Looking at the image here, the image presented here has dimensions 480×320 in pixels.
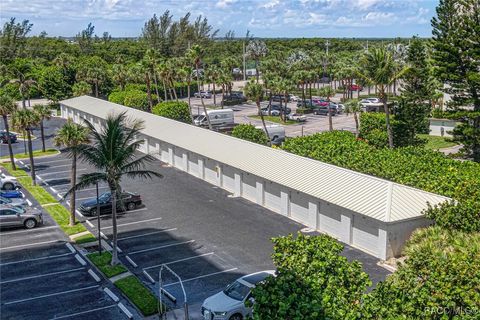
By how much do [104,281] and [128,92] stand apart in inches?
2578

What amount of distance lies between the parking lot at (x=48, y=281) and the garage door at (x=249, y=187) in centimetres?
1432

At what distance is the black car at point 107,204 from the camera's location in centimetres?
3881

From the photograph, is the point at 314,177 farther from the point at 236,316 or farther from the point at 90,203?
the point at 90,203

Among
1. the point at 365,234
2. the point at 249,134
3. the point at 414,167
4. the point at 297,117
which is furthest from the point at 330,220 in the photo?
the point at 297,117

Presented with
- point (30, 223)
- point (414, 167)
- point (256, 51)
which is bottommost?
point (30, 223)

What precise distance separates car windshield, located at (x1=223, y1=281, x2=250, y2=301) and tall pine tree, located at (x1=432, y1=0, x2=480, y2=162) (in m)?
35.1

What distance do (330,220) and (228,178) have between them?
12.7 m

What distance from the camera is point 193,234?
3444 centimetres

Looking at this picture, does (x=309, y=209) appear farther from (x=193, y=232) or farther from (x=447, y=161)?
(x=447, y=161)

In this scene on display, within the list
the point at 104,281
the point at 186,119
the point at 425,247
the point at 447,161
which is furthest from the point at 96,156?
the point at 186,119

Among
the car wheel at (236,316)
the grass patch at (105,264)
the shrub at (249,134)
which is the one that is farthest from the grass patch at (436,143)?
the car wheel at (236,316)

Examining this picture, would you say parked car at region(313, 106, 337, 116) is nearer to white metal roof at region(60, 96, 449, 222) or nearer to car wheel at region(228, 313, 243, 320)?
white metal roof at region(60, 96, 449, 222)

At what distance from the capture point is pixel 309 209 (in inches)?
1394

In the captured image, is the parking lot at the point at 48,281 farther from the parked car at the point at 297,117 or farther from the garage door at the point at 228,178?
the parked car at the point at 297,117
